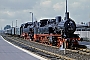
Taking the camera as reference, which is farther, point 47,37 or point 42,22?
point 42,22

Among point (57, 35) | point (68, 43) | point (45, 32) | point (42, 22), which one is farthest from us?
point (42, 22)

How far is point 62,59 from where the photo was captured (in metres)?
16.6

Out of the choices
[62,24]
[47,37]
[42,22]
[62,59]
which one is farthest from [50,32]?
[62,59]

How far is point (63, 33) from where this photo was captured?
85.9ft

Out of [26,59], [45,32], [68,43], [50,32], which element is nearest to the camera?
[26,59]

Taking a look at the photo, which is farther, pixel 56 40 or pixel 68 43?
pixel 56 40

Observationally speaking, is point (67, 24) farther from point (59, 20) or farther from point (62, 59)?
point (62, 59)

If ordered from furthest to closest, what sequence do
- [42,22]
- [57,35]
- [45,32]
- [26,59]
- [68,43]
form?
[42,22] → [45,32] → [57,35] → [68,43] → [26,59]

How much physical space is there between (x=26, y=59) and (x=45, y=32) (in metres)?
15.4

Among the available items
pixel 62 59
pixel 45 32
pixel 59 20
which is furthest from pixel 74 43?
pixel 62 59

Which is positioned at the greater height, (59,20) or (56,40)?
(59,20)

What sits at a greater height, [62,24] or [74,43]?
[62,24]

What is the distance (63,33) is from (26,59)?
36.2ft

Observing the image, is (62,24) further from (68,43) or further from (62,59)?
(62,59)
